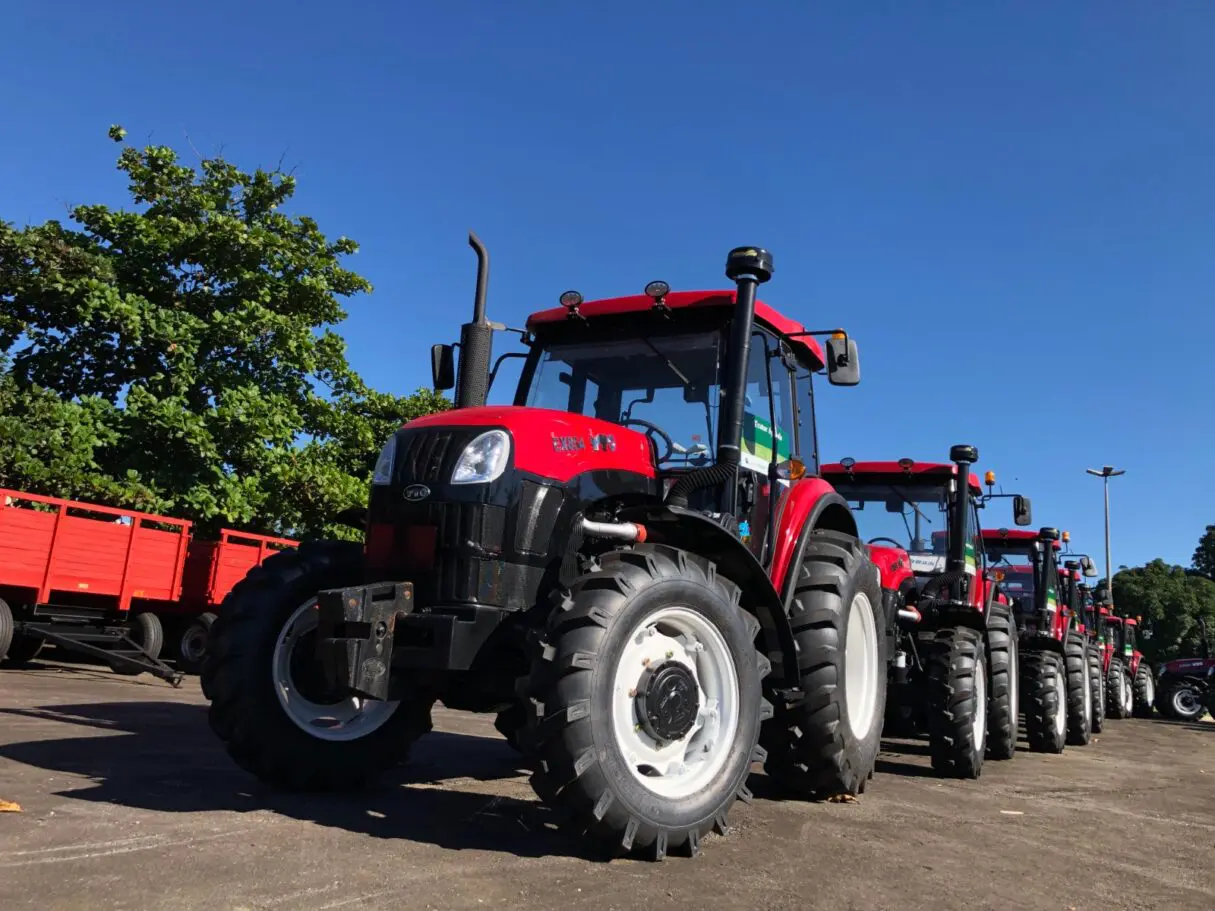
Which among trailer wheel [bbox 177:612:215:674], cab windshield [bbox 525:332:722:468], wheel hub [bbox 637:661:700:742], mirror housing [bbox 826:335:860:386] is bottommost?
trailer wheel [bbox 177:612:215:674]

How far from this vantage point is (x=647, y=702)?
12.9ft

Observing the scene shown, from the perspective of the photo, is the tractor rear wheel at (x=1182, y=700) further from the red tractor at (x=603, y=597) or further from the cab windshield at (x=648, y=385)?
the cab windshield at (x=648, y=385)

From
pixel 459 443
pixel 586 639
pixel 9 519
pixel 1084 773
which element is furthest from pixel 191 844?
pixel 9 519

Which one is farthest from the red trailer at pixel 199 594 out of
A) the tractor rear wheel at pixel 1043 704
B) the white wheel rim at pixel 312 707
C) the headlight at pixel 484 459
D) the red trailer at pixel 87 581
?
the headlight at pixel 484 459

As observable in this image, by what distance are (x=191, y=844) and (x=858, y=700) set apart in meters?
3.93

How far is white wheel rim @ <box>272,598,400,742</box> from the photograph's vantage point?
4.71 m

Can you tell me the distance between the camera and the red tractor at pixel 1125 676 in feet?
66.2

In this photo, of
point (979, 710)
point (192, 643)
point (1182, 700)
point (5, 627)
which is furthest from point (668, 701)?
point (1182, 700)

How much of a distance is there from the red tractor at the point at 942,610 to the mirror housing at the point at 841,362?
74.8 inches

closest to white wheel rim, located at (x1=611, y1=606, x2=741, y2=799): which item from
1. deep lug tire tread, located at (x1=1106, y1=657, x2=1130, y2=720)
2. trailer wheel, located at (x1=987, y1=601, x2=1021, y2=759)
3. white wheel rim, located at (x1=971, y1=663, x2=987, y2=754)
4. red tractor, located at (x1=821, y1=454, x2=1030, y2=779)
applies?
red tractor, located at (x1=821, y1=454, x2=1030, y2=779)

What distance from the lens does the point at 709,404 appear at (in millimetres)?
5246

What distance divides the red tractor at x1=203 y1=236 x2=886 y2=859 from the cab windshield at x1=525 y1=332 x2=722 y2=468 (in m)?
0.01

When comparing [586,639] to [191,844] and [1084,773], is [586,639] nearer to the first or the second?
[191,844]

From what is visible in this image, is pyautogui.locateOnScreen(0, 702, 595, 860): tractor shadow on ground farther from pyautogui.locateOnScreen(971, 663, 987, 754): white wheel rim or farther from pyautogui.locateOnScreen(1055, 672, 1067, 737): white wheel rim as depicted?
pyautogui.locateOnScreen(1055, 672, 1067, 737): white wheel rim
